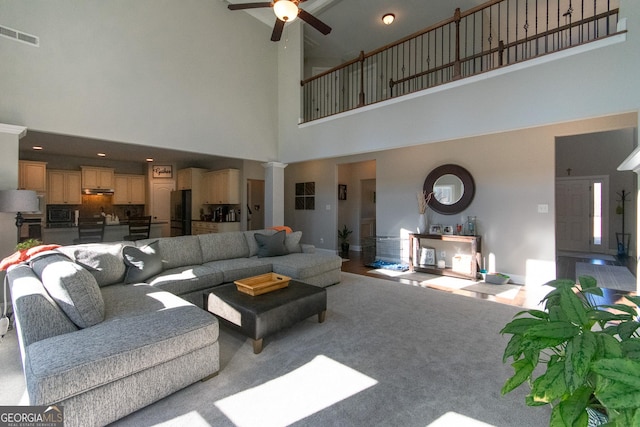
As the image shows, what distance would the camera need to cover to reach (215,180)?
304 inches

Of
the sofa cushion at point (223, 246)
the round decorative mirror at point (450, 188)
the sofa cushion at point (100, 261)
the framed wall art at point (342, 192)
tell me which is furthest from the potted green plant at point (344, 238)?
the sofa cushion at point (100, 261)

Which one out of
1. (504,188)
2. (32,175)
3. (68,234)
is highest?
(32,175)

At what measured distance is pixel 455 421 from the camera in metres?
1.77

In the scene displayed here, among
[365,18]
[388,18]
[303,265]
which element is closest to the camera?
[303,265]

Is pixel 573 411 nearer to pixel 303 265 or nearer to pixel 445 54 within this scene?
pixel 303 265

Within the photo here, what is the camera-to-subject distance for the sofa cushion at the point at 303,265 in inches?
160

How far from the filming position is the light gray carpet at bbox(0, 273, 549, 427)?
180 centimetres

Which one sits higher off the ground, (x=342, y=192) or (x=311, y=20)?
(x=311, y=20)

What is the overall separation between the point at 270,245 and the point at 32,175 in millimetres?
5967

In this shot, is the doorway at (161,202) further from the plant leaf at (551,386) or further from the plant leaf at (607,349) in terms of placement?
the plant leaf at (607,349)

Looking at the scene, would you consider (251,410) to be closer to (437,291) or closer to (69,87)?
(437,291)

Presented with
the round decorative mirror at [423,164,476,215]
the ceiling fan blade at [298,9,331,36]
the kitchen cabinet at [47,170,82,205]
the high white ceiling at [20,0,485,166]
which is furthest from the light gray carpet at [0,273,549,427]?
the kitchen cabinet at [47,170,82,205]

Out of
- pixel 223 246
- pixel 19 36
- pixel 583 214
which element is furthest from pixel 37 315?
pixel 583 214

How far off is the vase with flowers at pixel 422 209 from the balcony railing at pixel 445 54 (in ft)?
6.70
